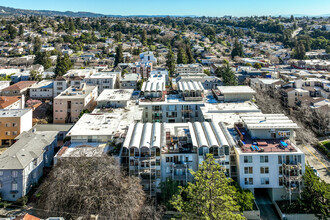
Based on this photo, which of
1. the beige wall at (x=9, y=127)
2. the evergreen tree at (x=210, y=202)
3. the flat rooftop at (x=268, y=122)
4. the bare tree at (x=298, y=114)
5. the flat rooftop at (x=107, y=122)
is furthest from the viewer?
the bare tree at (x=298, y=114)

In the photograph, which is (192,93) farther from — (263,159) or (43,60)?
(43,60)

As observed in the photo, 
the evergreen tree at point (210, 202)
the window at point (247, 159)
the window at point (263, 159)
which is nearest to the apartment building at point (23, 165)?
the evergreen tree at point (210, 202)

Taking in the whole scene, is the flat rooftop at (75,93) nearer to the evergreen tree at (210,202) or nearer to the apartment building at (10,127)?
the apartment building at (10,127)

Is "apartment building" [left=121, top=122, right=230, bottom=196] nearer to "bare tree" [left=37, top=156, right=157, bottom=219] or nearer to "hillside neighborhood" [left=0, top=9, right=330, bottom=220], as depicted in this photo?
"hillside neighborhood" [left=0, top=9, right=330, bottom=220]

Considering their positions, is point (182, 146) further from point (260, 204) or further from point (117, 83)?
point (117, 83)

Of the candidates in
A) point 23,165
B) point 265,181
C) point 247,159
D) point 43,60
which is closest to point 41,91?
point 43,60

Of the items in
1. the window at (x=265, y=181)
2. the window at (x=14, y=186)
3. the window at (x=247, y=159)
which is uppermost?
the window at (x=247, y=159)
